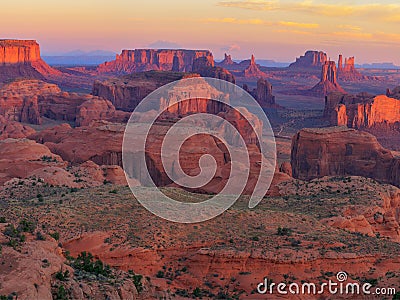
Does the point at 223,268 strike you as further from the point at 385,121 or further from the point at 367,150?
the point at 385,121

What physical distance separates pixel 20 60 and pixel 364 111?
11046cm

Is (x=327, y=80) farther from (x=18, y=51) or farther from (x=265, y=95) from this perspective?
(x=18, y=51)

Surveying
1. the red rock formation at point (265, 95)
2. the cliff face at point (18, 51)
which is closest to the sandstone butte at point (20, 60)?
the cliff face at point (18, 51)

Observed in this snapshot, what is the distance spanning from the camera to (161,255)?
22.5 metres

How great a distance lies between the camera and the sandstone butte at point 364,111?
9694 cm

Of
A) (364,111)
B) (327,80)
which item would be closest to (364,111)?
(364,111)

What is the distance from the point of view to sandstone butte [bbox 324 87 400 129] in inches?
3816

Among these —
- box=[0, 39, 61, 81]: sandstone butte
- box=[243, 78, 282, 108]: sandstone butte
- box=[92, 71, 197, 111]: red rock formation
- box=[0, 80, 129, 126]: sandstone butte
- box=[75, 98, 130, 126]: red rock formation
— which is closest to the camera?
box=[75, 98, 130, 126]: red rock formation

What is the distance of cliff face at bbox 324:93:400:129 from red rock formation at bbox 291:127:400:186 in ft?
118

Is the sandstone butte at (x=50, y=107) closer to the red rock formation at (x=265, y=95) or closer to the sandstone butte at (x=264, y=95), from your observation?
the sandstone butte at (x=264, y=95)

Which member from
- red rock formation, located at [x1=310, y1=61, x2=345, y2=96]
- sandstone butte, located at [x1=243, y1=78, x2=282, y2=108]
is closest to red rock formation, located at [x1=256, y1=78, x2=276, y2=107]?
sandstone butte, located at [x1=243, y1=78, x2=282, y2=108]

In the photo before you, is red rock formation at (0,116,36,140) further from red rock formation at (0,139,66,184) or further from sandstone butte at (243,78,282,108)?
sandstone butte at (243,78,282,108)

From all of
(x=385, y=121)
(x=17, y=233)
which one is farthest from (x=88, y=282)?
(x=385, y=121)

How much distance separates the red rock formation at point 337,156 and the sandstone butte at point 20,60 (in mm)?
111946
